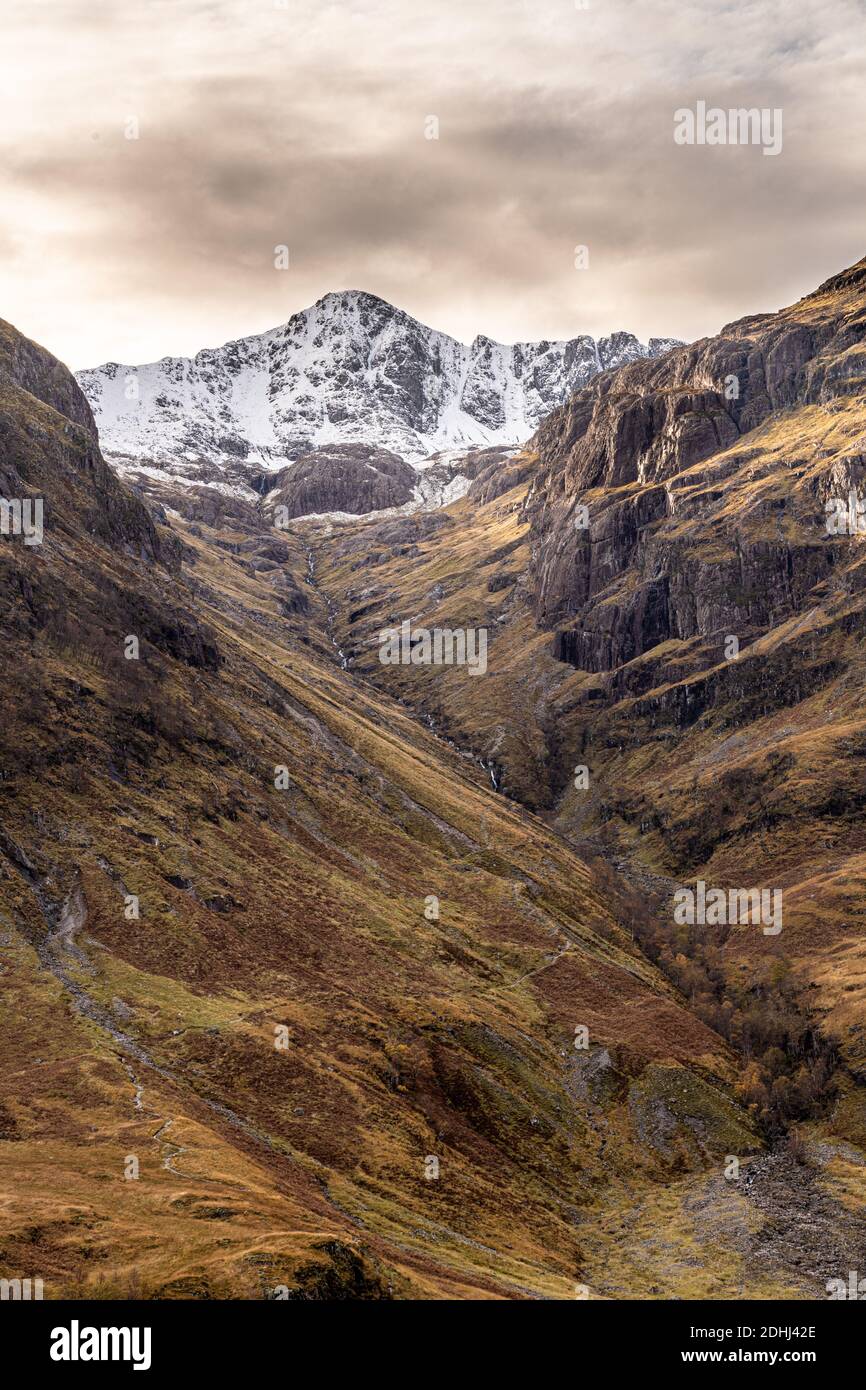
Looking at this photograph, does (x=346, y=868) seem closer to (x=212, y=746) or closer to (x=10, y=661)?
(x=212, y=746)

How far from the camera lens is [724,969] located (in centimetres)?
15900

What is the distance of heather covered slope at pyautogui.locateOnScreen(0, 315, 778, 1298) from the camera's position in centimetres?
6103

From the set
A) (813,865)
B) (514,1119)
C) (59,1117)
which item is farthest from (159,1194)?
(813,865)

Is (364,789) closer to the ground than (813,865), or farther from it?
farther from it

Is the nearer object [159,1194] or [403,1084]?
[159,1194]

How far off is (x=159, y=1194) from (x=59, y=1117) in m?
16.1

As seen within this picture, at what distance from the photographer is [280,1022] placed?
100625 mm

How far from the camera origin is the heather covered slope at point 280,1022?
61031 millimetres

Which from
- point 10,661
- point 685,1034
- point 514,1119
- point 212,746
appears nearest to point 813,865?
point 685,1034

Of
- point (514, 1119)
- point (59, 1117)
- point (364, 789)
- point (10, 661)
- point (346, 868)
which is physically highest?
point (10, 661)
